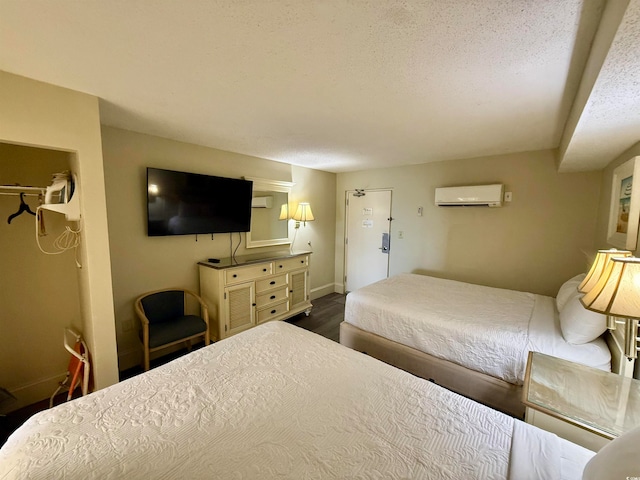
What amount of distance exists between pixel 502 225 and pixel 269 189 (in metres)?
3.16

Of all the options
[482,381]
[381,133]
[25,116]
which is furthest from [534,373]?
[25,116]

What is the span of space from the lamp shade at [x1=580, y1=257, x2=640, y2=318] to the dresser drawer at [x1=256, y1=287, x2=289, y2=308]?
290 centimetres

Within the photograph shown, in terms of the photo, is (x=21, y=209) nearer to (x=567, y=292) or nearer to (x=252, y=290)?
(x=252, y=290)

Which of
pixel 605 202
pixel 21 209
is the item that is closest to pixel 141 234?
pixel 21 209

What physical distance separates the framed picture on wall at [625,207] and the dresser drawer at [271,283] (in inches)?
124

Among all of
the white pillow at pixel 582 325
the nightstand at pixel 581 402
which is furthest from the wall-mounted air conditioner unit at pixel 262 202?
the white pillow at pixel 582 325

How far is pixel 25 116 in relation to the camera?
60.4 inches

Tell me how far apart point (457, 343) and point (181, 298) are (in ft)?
8.99

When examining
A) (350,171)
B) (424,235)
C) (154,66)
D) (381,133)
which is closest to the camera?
(154,66)

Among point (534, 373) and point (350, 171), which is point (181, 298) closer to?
point (534, 373)

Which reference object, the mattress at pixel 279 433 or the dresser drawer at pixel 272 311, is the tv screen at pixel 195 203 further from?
the mattress at pixel 279 433

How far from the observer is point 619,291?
104 centimetres

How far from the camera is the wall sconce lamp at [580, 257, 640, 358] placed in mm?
1010

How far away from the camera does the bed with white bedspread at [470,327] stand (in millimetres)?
1807
